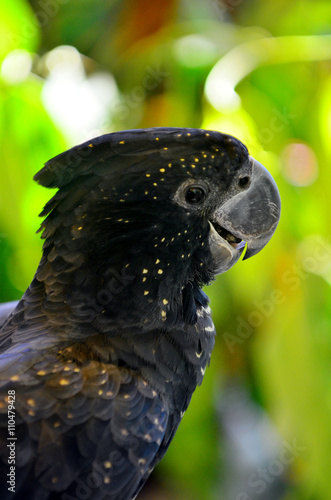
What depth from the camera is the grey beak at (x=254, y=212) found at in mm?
1029

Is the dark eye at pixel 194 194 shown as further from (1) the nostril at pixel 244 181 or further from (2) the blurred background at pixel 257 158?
(2) the blurred background at pixel 257 158

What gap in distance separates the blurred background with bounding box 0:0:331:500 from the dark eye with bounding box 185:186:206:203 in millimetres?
738

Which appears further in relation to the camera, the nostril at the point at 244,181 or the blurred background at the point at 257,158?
the blurred background at the point at 257,158

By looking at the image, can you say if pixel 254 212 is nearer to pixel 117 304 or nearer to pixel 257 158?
pixel 117 304

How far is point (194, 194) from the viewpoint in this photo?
979 millimetres

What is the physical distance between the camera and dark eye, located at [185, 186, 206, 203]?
98 centimetres

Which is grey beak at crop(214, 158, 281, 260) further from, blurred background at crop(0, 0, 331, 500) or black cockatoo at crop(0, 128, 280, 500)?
blurred background at crop(0, 0, 331, 500)

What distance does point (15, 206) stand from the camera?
5.51 ft

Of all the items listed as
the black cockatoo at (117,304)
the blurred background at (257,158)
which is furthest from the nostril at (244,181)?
the blurred background at (257,158)

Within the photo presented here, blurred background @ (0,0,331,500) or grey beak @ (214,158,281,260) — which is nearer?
grey beak @ (214,158,281,260)

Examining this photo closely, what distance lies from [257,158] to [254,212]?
718 millimetres

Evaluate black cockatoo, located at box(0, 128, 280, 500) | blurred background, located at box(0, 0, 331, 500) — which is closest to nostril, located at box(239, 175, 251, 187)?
black cockatoo, located at box(0, 128, 280, 500)

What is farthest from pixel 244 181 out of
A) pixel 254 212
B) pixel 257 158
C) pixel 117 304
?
pixel 257 158

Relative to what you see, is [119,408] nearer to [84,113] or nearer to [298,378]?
[298,378]
